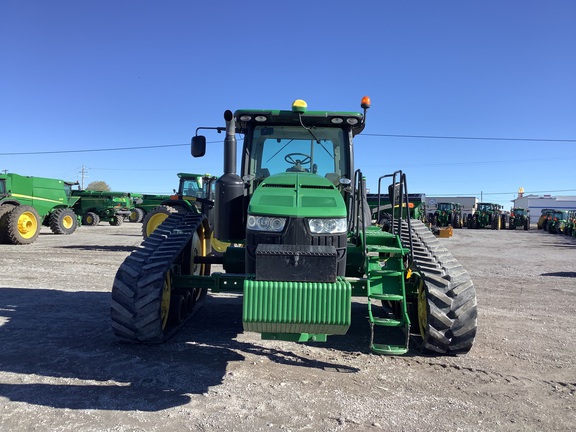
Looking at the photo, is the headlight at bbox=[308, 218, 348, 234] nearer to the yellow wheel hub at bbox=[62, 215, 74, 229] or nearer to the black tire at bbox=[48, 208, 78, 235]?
the black tire at bbox=[48, 208, 78, 235]

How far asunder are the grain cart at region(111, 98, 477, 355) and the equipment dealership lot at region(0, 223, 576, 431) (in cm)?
34

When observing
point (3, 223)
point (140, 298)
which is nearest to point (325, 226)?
point (140, 298)

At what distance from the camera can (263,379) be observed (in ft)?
12.6

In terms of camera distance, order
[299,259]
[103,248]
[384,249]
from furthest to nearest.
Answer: [103,248]
[384,249]
[299,259]

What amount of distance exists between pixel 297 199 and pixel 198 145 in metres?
1.63

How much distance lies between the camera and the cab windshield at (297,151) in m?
5.46

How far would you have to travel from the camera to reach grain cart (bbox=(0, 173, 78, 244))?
14.8 meters

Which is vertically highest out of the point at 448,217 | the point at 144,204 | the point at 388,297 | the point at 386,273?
the point at 144,204

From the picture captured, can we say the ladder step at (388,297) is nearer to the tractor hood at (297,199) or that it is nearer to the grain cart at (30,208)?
the tractor hood at (297,199)

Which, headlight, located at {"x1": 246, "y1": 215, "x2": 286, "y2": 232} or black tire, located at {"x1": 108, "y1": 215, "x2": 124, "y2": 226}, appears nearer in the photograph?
headlight, located at {"x1": 246, "y1": 215, "x2": 286, "y2": 232}

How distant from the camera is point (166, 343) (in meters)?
4.69

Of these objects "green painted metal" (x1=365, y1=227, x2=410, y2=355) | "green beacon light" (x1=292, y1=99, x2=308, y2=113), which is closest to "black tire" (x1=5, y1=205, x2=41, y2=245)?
"green beacon light" (x1=292, y1=99, x2=308, y2=113)

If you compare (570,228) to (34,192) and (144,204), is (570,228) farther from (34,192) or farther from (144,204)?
(34,192)

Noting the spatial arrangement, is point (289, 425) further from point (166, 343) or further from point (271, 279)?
point (166, 343)
